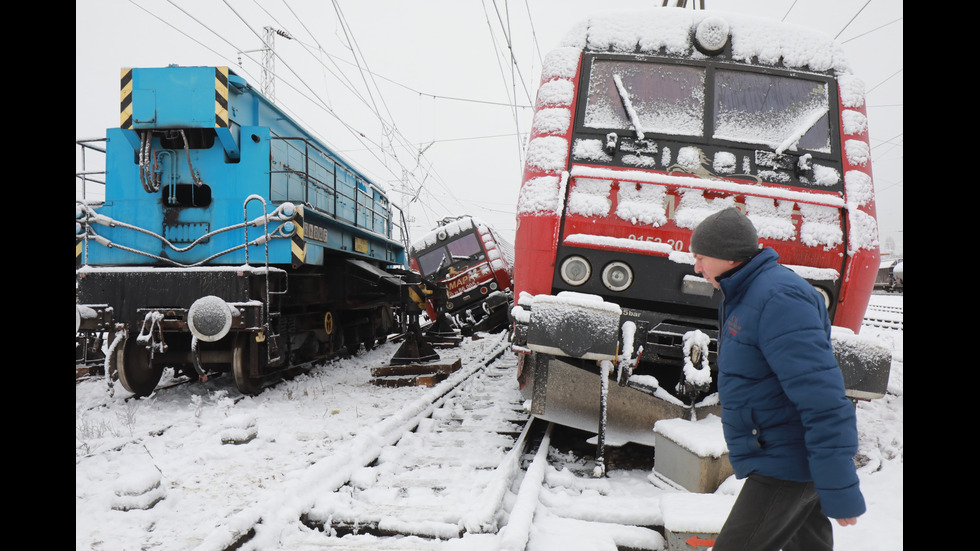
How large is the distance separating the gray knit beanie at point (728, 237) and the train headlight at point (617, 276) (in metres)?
1.65

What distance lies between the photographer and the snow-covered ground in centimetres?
263

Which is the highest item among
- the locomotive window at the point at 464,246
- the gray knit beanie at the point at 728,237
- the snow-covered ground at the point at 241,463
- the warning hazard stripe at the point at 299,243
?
the locomotive window at the point at 464,246

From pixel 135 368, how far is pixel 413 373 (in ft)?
10.4

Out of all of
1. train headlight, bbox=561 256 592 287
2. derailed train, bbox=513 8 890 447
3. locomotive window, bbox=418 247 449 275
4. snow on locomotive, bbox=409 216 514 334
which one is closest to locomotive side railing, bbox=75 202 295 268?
derailed train, bbox=513 8 890 447

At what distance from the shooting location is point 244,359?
5777 mm

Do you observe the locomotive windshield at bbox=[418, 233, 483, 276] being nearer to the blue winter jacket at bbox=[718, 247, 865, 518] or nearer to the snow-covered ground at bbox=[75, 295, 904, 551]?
the snow-covered ground at bbox=[75, 295, 904, 551]

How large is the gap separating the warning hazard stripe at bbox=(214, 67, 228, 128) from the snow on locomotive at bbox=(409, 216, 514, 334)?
21.2 ft

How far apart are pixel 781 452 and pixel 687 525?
0.75 meters

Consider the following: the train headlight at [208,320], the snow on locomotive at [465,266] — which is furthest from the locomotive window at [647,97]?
the snow on locomotive at [465,266]

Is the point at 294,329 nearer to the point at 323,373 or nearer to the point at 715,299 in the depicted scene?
the point at 323,373

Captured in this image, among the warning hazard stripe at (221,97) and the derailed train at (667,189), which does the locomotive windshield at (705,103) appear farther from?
the warning hazard stripe at (221,97)

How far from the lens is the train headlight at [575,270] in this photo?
3525 millimetres

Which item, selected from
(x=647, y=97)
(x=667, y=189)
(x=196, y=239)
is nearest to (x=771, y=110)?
(x=647, y=97)
